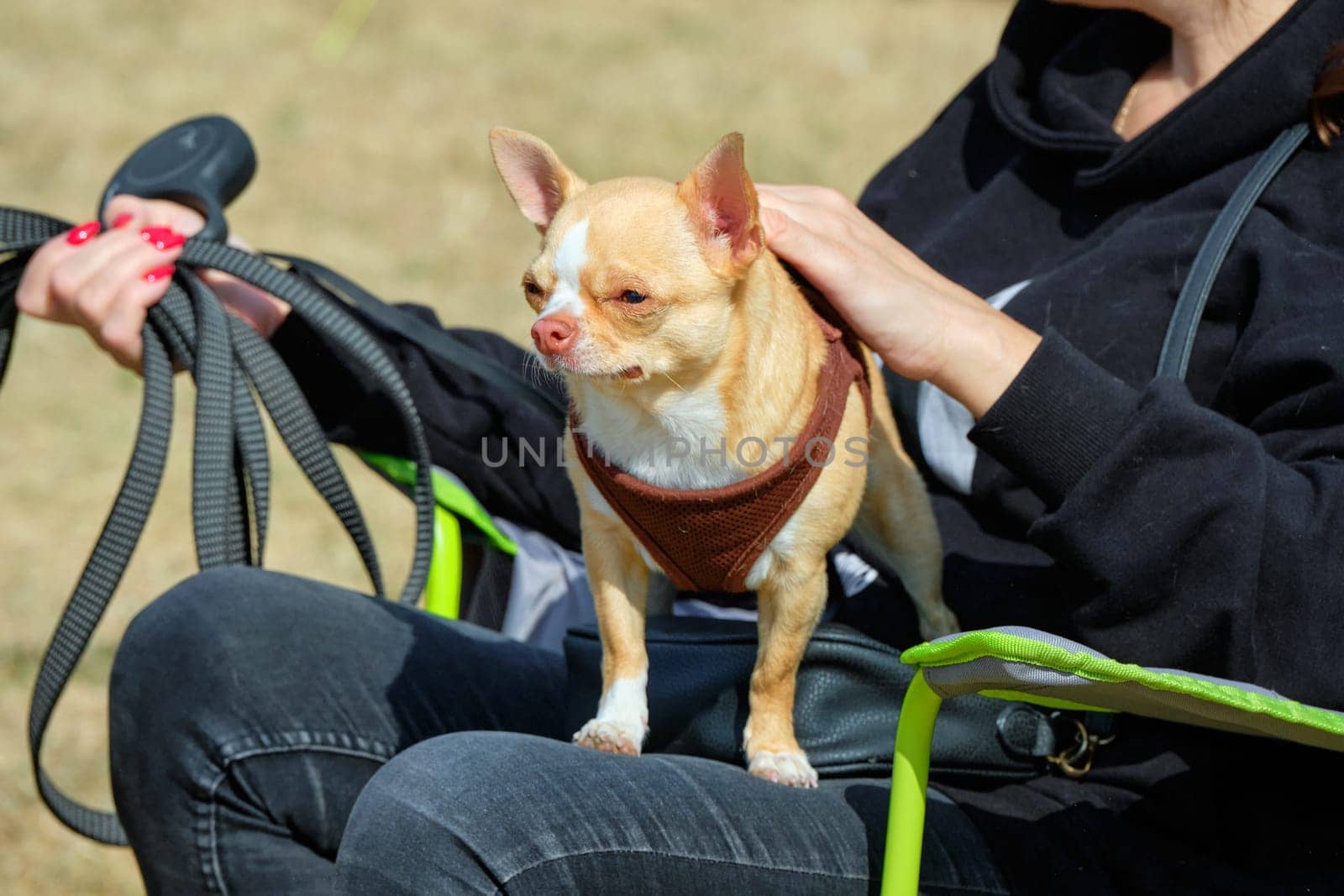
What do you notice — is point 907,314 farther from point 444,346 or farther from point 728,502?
point 444,346

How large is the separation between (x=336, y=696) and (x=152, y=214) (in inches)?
33.1

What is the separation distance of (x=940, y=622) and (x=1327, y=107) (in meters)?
0.83

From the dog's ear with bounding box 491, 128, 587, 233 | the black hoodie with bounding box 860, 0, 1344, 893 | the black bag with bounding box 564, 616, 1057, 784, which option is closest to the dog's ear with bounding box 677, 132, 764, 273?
the dog's ear with bounding box 491, 128, 587, 233

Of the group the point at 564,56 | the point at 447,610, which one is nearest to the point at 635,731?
the point at 447,610

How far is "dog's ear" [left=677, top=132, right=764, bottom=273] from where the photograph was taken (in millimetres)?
1440

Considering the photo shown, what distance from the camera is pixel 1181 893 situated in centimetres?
141

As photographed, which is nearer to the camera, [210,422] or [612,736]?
[612,736]

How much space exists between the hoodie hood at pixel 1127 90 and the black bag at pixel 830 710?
80 centimetres

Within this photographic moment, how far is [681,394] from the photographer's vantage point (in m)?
1.55

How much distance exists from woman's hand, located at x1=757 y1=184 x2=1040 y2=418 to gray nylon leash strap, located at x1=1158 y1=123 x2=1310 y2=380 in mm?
177

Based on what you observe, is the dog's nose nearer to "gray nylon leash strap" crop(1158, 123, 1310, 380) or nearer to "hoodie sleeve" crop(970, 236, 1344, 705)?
"hoodie sleeve" crop(970, 236, 1344, 705)

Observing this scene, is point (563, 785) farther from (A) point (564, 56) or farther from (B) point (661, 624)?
(A) point (564, 56)

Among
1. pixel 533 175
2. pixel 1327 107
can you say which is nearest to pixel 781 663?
pixel 533 175

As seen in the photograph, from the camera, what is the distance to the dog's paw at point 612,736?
1530 mm
